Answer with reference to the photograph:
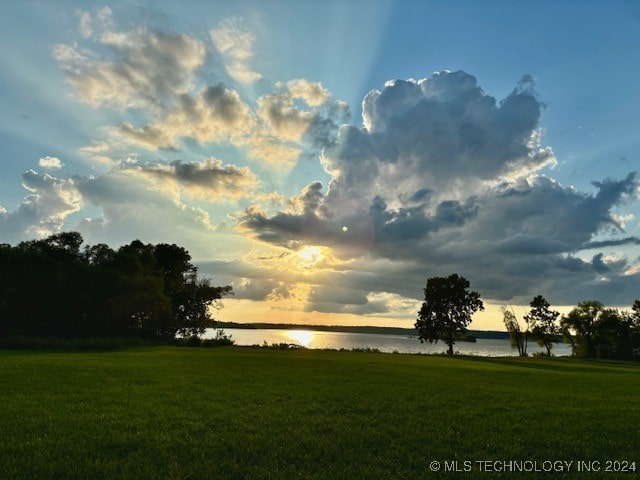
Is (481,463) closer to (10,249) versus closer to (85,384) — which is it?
(85,384)

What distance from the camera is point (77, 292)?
6969cm

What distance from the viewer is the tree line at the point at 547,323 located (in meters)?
92.4

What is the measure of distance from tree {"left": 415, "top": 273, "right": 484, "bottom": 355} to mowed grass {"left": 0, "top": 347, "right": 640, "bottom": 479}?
237 feet

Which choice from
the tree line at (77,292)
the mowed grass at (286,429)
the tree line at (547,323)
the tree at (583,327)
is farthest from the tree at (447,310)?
the mowed grass at (286,429)

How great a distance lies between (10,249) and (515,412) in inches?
3050

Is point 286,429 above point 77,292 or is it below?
below

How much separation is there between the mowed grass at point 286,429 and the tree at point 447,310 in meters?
72.3

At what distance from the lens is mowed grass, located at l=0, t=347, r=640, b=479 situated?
30.5ft

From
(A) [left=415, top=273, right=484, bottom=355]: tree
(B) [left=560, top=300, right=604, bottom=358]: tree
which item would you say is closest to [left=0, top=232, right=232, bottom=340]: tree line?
(A) [left=415, top=273, right=484, bottom=355]: tree

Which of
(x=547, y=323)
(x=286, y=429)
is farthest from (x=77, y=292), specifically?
(x=547, y=323)

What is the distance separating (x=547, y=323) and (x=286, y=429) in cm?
11107

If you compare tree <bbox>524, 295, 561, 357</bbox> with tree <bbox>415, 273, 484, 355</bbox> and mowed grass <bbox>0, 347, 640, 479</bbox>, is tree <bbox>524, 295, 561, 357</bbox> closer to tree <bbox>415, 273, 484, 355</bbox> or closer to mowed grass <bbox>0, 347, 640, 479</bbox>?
tree <bbox>415, 273, 484, 355</bbox>

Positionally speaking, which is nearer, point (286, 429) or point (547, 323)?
point (286, 429)

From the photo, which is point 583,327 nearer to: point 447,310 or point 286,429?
point 447,310
